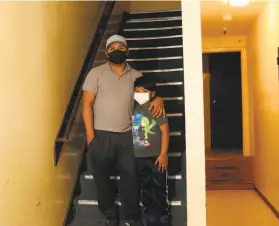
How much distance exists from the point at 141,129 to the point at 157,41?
6.68ft

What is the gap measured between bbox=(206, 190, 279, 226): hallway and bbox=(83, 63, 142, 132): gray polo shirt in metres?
1.56

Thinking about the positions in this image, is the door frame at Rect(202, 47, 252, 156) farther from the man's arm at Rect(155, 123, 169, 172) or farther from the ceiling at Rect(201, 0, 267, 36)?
the man's arm at Rect(155, 123, 169, 172)

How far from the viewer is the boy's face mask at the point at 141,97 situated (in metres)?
2.36

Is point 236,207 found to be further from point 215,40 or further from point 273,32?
point 215,40

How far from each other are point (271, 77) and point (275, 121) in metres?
0.45

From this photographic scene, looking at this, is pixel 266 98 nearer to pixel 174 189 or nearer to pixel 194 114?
pixel 174 189

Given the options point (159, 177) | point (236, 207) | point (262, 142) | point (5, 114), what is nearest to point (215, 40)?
point (262, 142)

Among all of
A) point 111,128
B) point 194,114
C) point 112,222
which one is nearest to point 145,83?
point 111,128

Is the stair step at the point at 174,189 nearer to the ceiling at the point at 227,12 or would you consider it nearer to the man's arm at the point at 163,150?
the man's arm at the point at 163,150

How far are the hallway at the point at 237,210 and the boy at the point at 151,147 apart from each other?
3.70 feet

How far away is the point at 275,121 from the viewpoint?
3.56 meters

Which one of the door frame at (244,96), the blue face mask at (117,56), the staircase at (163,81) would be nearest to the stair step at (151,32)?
the staircase at (163,81)

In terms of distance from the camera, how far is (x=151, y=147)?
2.37 metres

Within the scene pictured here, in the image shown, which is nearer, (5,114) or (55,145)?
(5,114)
